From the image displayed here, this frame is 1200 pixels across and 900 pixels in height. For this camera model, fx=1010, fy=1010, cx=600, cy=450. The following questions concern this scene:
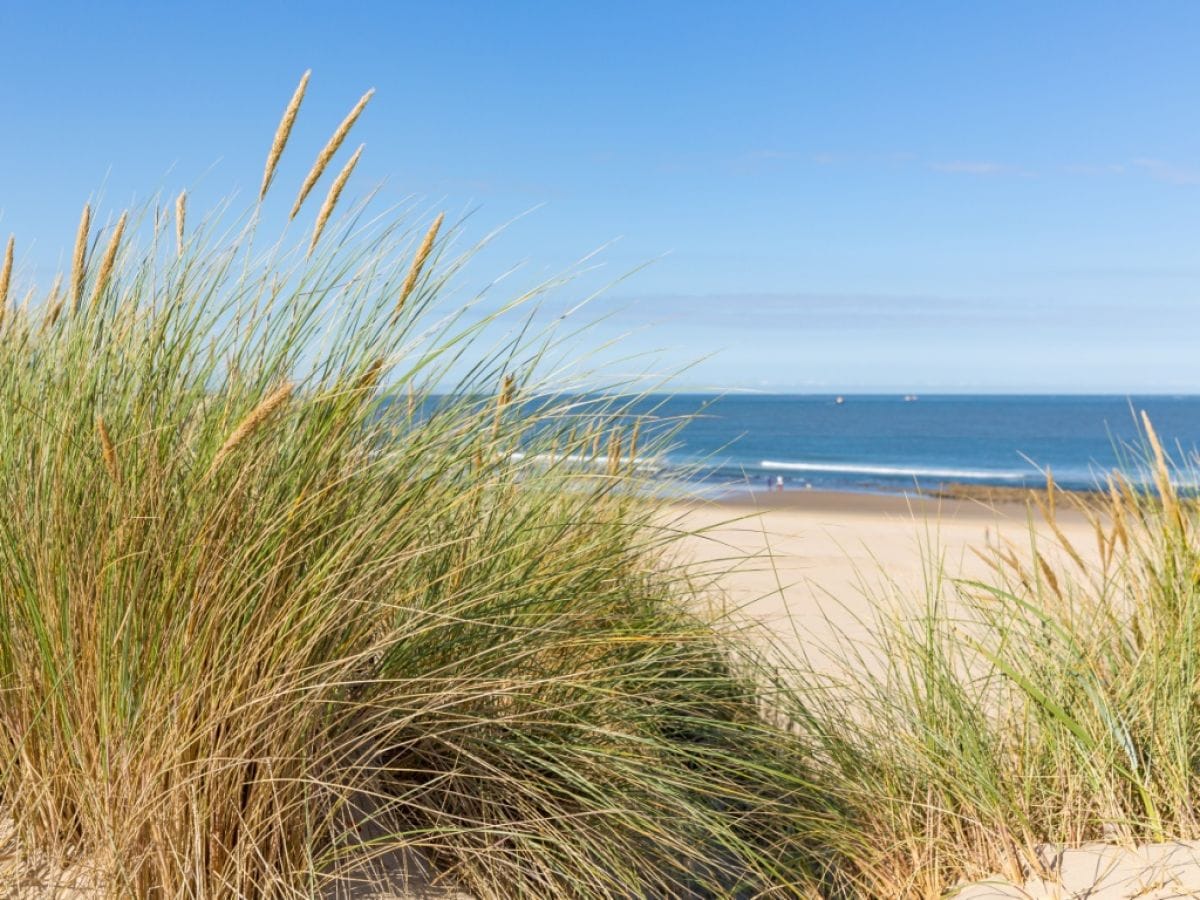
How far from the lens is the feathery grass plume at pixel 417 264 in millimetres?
1960

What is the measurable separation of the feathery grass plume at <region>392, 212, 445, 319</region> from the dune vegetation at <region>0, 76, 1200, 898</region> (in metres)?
0.05

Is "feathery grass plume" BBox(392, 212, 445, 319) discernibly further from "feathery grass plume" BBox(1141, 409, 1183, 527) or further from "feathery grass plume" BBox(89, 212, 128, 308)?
"feathery grass plume" BBox(1141, 409, 1183, 527)

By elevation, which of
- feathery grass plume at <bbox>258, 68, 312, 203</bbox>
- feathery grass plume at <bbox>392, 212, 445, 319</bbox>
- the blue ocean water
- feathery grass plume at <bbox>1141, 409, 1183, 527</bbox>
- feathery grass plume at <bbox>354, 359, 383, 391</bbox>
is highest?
feathery grass plume at <bbox>258, 68, 312, 203</bbox>

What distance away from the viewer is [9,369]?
2451mm

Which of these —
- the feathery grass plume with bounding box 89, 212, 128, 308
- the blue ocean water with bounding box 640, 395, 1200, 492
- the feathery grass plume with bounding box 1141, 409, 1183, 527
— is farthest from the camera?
the blue ocean water with bounding box 640, 395, 1200, 492

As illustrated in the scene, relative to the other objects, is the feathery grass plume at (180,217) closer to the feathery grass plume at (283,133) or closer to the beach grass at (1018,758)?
the feathery grass plume at (283,133)

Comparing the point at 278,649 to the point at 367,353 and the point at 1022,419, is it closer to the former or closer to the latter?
the point at 367,353

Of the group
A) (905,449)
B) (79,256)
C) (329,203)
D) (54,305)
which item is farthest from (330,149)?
(905,449)

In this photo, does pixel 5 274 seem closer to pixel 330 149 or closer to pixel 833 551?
pixel 330 149

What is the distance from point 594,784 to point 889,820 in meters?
0.82

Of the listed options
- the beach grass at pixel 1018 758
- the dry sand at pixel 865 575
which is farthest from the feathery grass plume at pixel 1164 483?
the dry sand at pixel 865 575

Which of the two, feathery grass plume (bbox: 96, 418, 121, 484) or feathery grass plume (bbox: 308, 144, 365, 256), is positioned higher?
feathery grass plume (bbox: 308, 144, 365, 256)

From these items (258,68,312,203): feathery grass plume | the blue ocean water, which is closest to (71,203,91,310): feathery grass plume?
(258,68,312,203): feathery grass plume

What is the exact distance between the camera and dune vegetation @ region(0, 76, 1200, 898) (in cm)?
173
